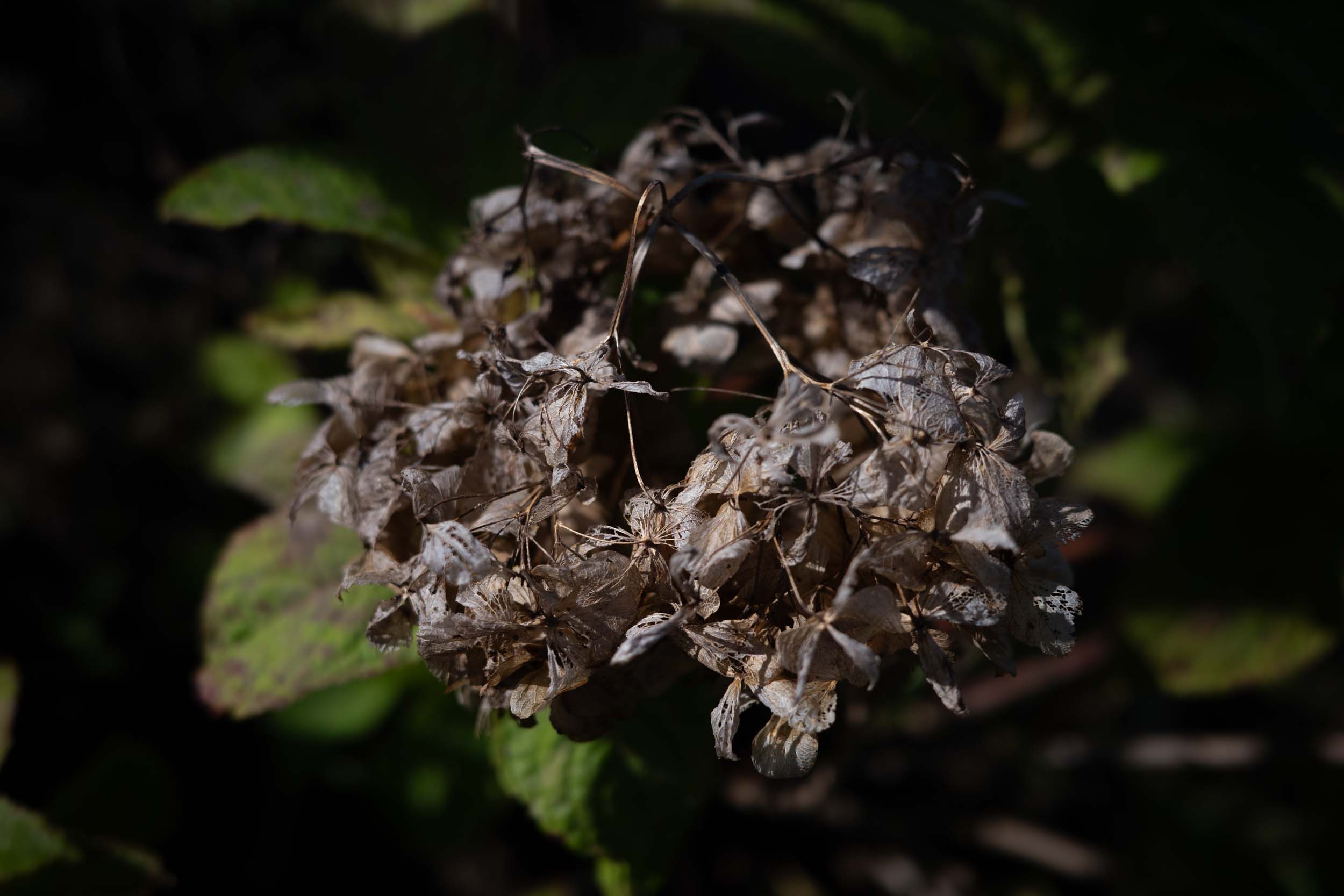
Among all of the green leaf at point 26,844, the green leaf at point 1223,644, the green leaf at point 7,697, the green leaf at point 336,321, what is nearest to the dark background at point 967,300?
the green leaf at point 1223,644

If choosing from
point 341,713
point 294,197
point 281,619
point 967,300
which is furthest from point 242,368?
point 967,300

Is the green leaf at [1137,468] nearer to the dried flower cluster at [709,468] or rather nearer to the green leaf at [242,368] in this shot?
the dried flower cluster at [709,468]

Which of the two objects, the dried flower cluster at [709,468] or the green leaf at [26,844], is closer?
the dried flower cluster at [709,468]

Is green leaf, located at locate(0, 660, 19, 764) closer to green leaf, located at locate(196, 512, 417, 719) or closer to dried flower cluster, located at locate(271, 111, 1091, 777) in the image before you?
green leaf, located at locate(196, 512, 417, 719)

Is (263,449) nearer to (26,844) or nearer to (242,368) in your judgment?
(242,368)

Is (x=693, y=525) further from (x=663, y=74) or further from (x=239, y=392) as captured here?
(x=239, y=392)

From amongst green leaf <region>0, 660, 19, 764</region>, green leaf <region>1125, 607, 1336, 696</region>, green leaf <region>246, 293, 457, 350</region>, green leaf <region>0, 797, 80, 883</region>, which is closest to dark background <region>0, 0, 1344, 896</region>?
green leaf <region>1125, 607, 1336, 696</region>
